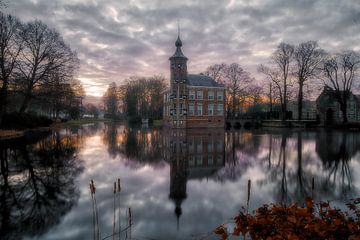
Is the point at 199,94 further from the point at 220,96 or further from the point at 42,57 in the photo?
the point at 42,57

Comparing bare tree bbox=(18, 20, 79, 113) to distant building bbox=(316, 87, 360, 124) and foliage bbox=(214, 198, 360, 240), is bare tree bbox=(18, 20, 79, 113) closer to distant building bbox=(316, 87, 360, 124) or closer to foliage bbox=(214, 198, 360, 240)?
foliage bbox=(214, 198, 360, 240)

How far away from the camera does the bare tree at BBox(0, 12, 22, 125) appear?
940 inches

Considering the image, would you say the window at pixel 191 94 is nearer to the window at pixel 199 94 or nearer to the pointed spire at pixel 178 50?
the window at pixel 199 94

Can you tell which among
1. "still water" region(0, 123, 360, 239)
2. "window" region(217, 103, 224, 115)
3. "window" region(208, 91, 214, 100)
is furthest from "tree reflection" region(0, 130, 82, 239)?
"window" region(217, 103, 224, 115)

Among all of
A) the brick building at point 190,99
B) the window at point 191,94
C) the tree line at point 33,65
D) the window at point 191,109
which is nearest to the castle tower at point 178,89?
the brick building at point 190,99

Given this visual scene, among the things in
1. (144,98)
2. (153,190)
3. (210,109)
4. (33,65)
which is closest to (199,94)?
(210,109)

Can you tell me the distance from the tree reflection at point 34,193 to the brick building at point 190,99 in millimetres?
31486

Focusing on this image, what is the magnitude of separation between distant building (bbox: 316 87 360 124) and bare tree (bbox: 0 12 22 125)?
5382cm

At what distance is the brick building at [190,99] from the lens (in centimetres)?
4309

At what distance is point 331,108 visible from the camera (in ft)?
185

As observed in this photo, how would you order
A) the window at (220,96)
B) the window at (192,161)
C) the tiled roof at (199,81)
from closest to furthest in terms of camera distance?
the window at (192,161)
the tiled roof at (199,81)
the window at (220,96)

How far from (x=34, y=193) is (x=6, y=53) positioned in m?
24.9

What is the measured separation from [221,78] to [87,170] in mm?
53041

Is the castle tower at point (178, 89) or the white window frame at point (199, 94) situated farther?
the white window frame at point (199, 94)
